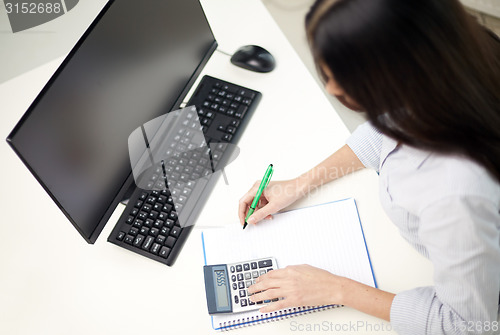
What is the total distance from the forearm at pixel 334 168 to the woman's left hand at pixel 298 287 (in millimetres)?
193

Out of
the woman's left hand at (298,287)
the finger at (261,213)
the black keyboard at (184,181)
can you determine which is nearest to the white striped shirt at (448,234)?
the woman's left hand at (298,287)

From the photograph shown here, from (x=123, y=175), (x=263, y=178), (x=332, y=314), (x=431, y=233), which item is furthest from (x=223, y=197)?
(x=431, y=233)

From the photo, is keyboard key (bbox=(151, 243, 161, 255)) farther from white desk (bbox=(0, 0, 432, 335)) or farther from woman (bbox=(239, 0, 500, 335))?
woman (bbox=(239, 0, 500, 335))

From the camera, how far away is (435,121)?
641 mm

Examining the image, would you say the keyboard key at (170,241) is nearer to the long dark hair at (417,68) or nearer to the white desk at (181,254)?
the white desk at (181,254)

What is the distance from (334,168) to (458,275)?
1.15 feet

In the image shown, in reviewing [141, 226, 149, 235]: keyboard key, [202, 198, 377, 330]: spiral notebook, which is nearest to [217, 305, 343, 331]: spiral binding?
[202, 198, 377, 330]: spiral notebook

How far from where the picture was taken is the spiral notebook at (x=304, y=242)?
863 millimetres

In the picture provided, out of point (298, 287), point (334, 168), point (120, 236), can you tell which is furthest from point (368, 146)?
point (120, 236)

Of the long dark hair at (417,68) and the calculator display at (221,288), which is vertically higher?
the long dark hair at (417,68)

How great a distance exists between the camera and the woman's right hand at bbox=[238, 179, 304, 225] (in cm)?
91

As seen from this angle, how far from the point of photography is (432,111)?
0.63 meters

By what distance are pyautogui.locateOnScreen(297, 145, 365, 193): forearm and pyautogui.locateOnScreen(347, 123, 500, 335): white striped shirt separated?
13 centimetres

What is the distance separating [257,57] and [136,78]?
351 millimetres
